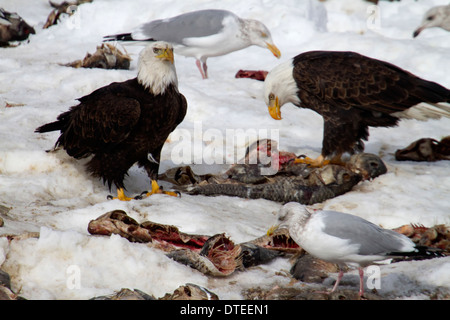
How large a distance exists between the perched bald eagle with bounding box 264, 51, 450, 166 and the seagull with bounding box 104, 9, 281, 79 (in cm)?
331

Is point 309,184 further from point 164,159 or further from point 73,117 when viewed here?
point 73,117

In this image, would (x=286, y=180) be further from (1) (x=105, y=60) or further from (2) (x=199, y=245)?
(1) (x=105, y=60)

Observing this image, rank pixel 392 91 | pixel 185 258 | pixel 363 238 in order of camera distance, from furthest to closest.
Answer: pixel 392 91
pixel 185 258
pixel 363 238

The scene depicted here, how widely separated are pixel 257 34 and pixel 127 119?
222 inches

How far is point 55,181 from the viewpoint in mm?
6867

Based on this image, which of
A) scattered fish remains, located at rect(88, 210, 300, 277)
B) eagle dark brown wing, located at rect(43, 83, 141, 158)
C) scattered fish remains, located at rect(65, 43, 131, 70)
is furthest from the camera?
scattered fish remains, located at rect(65, 43, 131, 70)

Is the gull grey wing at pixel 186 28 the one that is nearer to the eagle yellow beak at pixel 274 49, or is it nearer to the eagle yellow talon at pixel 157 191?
the eagle yellow beak at pixel 274 49

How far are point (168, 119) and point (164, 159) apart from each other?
1.71 m

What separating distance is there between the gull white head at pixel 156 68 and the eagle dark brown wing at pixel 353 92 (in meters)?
2.24

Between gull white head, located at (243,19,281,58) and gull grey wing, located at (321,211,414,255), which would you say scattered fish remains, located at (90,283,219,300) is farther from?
gull white head, located at (243,19,281,58)

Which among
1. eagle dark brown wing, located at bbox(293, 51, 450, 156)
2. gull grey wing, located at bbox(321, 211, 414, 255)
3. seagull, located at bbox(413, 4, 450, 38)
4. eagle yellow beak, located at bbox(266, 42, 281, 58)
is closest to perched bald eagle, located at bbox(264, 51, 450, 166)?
eagle dark brown wing, located at bbox(293, 51, 450, 156)

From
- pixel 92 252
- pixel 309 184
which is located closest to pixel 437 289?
pixel 92 252

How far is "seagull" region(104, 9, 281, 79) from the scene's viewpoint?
11.4 meters

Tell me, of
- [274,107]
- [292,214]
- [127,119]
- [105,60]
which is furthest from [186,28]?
[292,214]
